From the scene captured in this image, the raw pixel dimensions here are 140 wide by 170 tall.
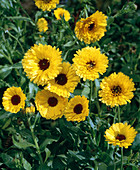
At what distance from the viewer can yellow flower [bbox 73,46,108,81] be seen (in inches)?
61.4

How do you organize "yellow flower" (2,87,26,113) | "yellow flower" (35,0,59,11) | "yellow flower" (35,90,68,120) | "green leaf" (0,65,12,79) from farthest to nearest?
1. "green leaf" (0,65,12,79)
2. "yellow flower" (35,0,59,11)
3. "yellow flower" (2,87,26,113)
4. "yellow flower" (35,90,68,120)

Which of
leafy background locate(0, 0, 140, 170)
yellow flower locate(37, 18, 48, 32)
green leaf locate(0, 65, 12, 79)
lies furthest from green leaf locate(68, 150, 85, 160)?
yellow flower locate(37, 18, 48, 32)

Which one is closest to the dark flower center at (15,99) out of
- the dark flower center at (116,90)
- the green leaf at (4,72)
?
the green leaf at (4,72)

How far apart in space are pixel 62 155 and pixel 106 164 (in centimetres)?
39

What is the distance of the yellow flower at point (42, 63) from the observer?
1571mm

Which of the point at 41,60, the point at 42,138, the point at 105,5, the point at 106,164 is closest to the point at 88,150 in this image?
the point at 106,164

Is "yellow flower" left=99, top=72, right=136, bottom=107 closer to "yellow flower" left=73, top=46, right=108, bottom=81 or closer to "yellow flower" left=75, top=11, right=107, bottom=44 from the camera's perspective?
"yellow flower" left=73, top=46, right=108, bottom=81

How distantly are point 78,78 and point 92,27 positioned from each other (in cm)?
45

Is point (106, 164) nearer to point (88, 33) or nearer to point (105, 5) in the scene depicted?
point (88, 33)

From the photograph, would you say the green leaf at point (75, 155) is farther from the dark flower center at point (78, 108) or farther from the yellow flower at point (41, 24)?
the yellow flower at point (41, 24)

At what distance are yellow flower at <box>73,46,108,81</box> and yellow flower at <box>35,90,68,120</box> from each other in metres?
0.28

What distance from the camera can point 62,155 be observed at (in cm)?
206

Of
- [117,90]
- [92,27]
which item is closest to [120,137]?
[117,90]

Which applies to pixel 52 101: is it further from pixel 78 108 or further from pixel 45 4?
pixel 45 4
